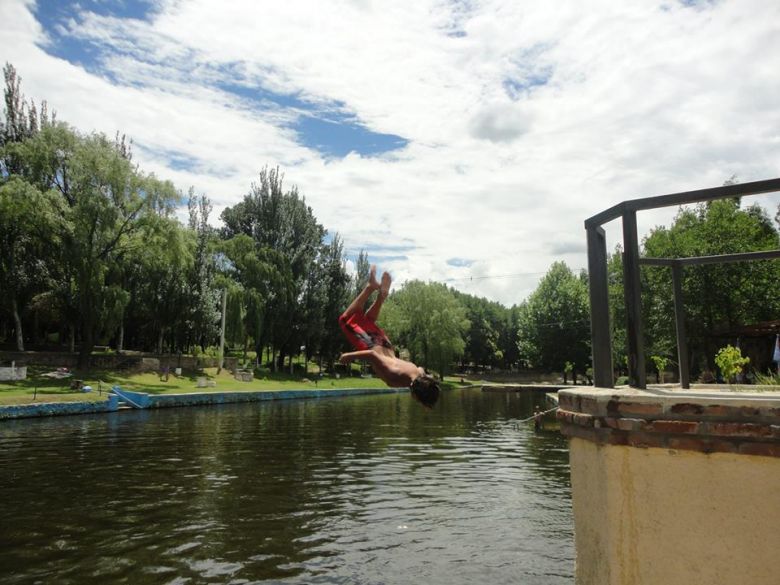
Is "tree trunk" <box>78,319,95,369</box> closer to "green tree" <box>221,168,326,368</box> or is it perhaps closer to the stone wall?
the stone wall

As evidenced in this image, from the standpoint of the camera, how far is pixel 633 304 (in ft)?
12.3

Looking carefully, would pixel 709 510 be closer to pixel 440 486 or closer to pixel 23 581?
pixel 23 581

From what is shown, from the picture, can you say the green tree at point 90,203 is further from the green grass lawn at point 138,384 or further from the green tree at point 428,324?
the green tree at point 428,324

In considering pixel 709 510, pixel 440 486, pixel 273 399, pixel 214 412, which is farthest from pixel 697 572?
pixel 273 399

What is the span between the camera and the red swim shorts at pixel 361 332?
7898 mm

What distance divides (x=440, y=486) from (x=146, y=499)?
604 cm

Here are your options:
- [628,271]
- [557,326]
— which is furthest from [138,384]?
[557,326]

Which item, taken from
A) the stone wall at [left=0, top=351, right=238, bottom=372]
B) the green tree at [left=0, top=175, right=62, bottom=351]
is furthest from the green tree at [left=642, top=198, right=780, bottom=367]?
the green tree at [left=0, top=175, right=62, bottom=351]

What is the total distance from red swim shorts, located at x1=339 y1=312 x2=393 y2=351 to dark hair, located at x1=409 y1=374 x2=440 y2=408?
2.70 ft

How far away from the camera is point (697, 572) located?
3100mm

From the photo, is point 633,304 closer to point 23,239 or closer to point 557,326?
point 23,239

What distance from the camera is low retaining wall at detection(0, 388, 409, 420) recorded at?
22.9 m

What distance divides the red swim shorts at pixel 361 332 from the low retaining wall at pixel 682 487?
4604 mm

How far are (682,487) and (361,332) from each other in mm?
5302
